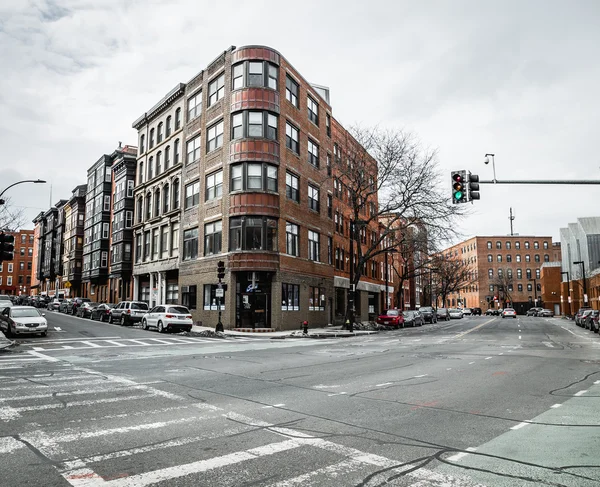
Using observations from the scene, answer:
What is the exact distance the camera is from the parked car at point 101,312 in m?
39.1

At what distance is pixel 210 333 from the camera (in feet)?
93.6

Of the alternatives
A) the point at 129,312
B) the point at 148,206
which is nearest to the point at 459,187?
the point at 129,312

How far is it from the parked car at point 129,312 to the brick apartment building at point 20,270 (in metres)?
103

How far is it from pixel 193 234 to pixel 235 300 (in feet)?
27.6

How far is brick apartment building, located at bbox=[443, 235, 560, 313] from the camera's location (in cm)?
11969

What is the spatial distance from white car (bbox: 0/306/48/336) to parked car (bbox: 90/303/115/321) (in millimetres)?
13032

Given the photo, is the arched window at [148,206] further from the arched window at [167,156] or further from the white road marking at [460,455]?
the white road marking at [460,455]

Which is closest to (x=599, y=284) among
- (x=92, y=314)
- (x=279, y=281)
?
(x=279, y=281)

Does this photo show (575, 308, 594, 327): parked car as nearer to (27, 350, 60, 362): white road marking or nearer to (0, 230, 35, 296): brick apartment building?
(27, 350, 60, 362): white road marking

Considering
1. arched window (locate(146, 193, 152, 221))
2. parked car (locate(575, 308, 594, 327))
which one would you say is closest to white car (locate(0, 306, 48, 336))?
arched window (locate(146, 193, 152, 221))

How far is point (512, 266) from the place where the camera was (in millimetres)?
121500

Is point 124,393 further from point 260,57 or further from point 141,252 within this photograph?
point 141,252

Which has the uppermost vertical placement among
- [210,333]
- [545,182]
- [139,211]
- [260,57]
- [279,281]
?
[260,57]

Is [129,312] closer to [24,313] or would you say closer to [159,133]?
[24,313]
